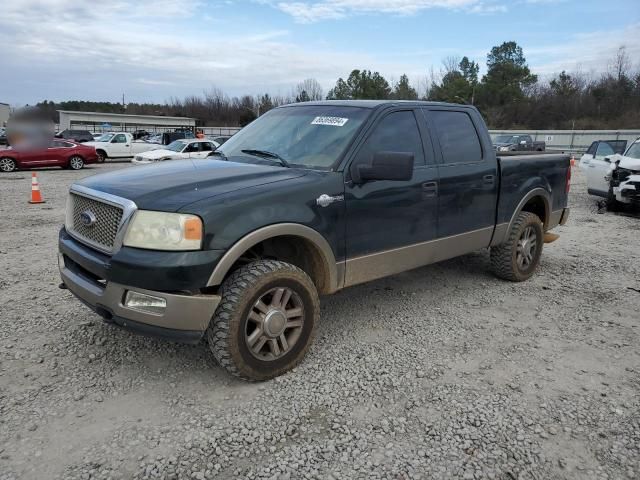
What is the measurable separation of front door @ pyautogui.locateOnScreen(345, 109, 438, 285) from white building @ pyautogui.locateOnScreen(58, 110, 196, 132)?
5780cm

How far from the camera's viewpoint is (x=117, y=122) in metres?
63.2

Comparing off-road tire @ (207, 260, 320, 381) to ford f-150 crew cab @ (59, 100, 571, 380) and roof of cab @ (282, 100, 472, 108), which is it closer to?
ford f-150 crew cab @ (59, 100, 571, 380)

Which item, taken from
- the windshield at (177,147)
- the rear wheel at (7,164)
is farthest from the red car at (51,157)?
the windshield at (177,147)

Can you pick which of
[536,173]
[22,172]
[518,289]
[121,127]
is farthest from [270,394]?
[121,127]

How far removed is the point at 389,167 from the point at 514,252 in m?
2.67

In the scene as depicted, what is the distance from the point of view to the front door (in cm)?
383

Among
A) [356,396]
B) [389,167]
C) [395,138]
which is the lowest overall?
[356,396]

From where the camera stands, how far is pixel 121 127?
6391 cm

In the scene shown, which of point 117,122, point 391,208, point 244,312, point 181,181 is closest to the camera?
point 244,312

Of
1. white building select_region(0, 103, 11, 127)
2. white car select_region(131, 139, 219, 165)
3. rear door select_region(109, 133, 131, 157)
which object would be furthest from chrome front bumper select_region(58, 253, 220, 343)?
rear door select_region(109, 133, 131, 157)

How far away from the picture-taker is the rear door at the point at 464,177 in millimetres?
4570

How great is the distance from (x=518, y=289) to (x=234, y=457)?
3972 mm

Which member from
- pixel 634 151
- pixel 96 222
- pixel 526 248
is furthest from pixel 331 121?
pixel 634 151

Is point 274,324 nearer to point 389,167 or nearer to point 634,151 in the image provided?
point 389,167
